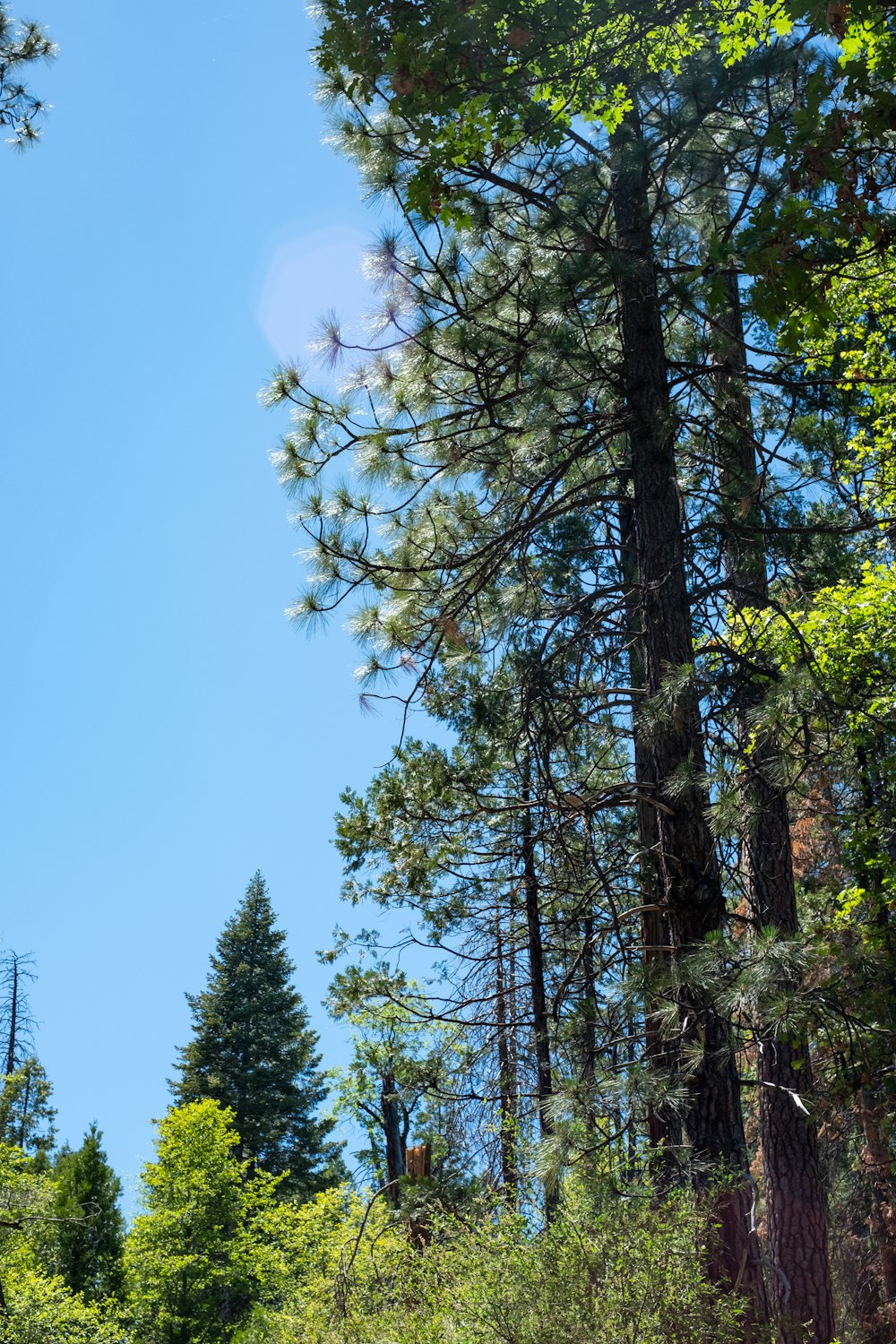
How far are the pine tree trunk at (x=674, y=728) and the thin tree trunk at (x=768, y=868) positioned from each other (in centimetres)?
32

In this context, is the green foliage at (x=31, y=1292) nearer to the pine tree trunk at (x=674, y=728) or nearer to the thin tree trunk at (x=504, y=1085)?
the thin tree trunk at (x=504, y=1085)

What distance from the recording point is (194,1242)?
19172 millimetres

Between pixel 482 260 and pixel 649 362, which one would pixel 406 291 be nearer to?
pixel 482 260

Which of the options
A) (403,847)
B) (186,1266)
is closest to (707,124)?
(403,847)

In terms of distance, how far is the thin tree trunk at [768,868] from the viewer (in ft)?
21.7

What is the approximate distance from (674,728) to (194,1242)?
1683cm

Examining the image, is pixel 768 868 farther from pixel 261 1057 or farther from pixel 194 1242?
pixel 261 1057

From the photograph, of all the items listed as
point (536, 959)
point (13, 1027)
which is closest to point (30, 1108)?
point (13, 1027)

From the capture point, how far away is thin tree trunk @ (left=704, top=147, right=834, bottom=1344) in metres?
6.63

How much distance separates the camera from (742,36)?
5.63 metres

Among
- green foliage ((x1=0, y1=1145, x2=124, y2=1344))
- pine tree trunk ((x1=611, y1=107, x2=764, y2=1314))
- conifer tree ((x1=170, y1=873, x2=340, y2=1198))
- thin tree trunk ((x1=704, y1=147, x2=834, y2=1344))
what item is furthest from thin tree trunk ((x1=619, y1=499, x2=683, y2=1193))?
conifer tree ((x1=170, y1=873, x2=340, y2=1198))

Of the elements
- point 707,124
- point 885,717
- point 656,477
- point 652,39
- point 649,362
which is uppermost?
point 707,124

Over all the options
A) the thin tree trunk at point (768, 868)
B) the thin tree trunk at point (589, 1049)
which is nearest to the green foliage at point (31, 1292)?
the thin tree trunk at point (768, 868)

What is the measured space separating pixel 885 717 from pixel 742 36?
15.8 ft
